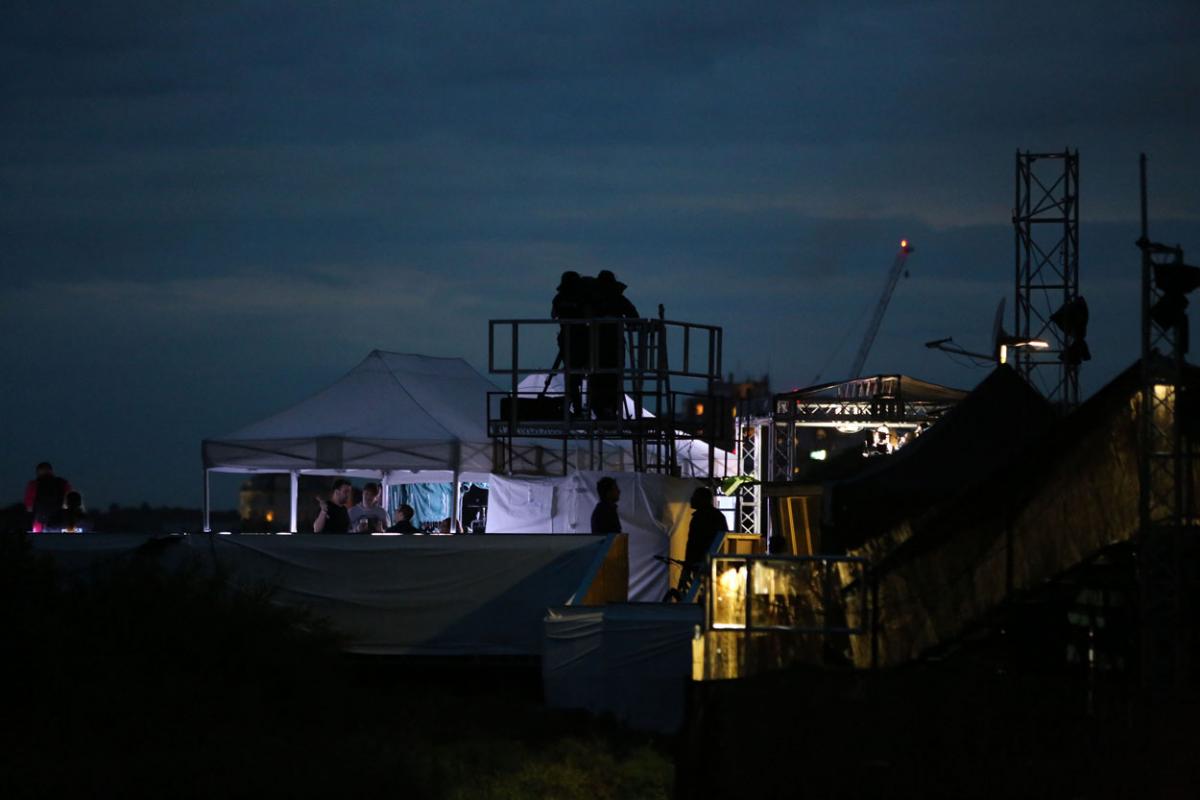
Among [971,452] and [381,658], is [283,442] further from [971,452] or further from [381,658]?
[971,452]

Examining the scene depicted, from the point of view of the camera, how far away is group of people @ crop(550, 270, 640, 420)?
21.3 metres

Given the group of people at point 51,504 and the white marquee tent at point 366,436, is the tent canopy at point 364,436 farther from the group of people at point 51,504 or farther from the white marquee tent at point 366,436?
the group of people at point 51,504

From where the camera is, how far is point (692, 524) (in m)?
16.3

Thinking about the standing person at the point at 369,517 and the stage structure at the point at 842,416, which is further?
the stage structure at the point at 842,416

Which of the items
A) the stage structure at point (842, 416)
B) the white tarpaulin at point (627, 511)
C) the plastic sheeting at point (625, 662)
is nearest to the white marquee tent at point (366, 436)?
the white tarpaulin at point (627, 511)

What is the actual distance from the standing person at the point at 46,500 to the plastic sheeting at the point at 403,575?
3.82m

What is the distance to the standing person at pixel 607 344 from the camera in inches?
841

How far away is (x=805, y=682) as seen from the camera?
10.8 metres

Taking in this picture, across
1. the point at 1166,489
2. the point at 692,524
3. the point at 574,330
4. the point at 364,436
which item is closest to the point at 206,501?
the point at 364,436

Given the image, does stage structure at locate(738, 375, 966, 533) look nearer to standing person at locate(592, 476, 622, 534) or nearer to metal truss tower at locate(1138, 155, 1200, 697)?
standing person at locate(592, 476, 622, 534)

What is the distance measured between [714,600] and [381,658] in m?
5.39

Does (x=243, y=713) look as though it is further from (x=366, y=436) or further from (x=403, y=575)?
(x=366, y=436)

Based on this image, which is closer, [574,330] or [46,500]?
[46,500]

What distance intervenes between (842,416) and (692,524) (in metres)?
16.2
